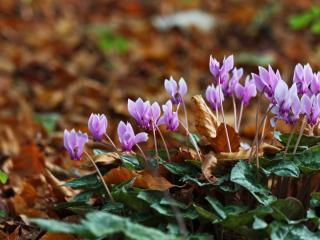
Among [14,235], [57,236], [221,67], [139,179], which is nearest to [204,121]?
[221,67]

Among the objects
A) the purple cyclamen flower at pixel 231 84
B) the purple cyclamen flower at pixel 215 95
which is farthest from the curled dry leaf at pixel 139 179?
the purple cyclamen flower at pixel 231 84

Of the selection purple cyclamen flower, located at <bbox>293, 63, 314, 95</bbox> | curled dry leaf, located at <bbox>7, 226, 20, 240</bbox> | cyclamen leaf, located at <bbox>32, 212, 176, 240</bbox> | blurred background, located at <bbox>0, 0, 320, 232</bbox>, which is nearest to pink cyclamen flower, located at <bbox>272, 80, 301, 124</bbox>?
purple cyclamen flower, located at <bbox>293, 63, 314, 95</bbox>

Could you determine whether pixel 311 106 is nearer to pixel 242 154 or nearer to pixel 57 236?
pixel 242 154

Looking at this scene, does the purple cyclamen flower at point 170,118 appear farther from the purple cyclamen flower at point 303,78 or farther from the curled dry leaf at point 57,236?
the curled dry leaf at point 57,236

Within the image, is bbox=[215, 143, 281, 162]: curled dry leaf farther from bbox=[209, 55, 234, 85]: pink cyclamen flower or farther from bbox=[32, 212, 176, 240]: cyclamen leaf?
bbox=[32, 212, 176, 240]: cyclamen leaf

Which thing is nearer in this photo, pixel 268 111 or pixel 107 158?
pixel 268 111

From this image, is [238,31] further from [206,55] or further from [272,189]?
[272,189]
